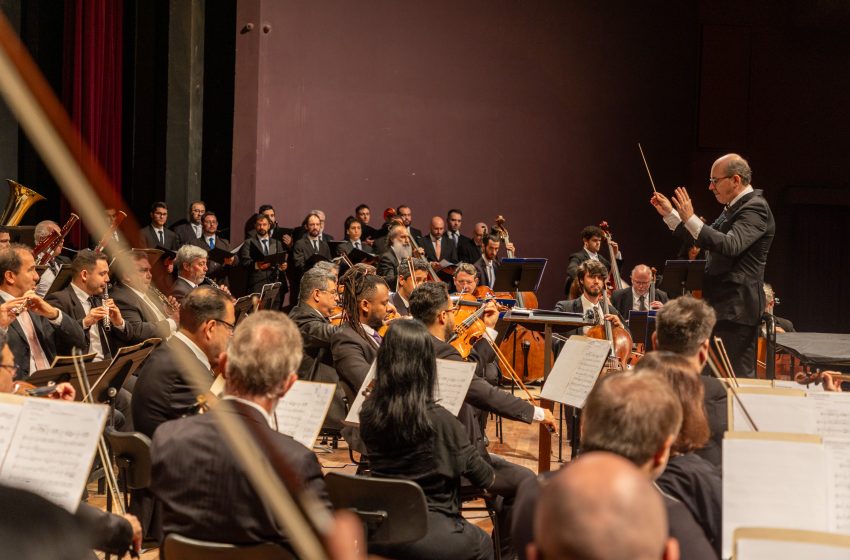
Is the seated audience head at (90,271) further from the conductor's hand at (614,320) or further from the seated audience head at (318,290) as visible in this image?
the conductor's hand at (614,320)

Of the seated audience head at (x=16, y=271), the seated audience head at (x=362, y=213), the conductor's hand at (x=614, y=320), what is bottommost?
the conductor's hand at (x=614, y=320)

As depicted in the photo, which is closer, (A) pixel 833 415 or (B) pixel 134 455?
(A) pixel 833 415

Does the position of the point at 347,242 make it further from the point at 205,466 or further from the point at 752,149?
the point at 205,466

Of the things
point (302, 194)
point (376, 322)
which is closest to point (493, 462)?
point (376, 322)

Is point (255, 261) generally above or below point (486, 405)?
above

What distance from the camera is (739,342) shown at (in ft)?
15.0

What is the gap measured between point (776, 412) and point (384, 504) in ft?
4.10

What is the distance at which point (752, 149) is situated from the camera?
12773 mm

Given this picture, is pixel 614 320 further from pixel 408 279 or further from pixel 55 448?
pixel 55 448

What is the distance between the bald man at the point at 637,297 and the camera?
25.0 ft

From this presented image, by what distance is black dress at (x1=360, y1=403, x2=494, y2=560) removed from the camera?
3088mm

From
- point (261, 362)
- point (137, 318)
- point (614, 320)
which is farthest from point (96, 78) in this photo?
point (261, 362)

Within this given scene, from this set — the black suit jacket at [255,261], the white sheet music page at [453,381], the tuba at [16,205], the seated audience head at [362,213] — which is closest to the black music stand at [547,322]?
the white sheet music page at [453,381]

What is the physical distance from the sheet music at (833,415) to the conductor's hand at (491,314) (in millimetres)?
3049
